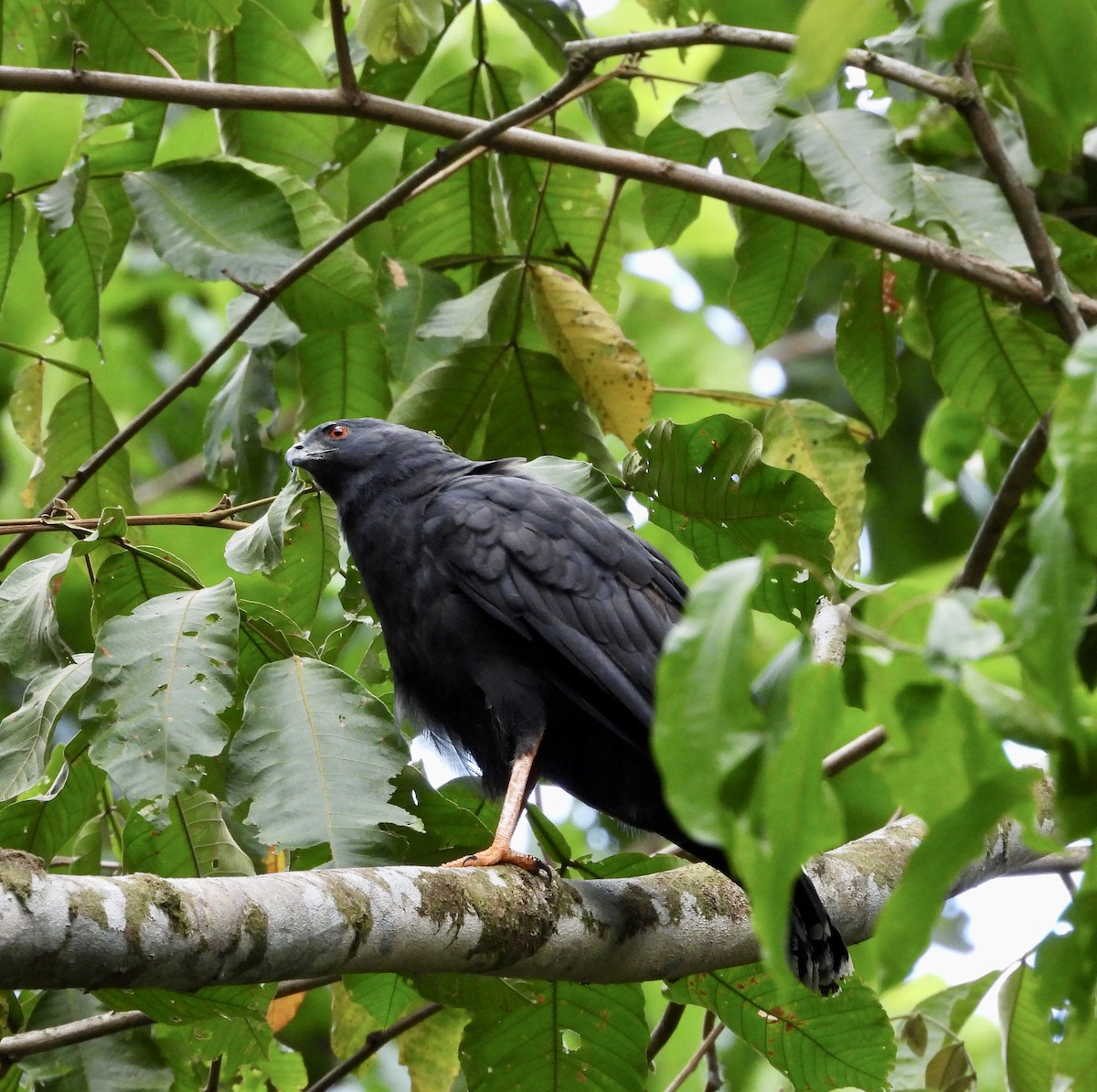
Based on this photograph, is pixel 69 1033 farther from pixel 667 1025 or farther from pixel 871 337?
pixel 871 337

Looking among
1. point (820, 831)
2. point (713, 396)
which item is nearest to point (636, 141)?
point (713, 396)

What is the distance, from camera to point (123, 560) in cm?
324

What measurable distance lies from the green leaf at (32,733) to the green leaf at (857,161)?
2.40 m

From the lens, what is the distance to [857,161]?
3.87 metres

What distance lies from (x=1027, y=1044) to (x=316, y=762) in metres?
2.17

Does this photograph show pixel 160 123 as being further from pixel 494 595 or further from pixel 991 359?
pixel 991 359

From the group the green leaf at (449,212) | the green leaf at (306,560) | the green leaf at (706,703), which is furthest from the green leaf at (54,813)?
the green leaf at (449,212)

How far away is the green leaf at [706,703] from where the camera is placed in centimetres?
132

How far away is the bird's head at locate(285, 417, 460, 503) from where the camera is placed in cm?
416

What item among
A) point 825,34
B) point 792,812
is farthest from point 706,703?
point 825,34

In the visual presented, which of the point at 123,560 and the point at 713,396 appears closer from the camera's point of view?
the point at 123,560

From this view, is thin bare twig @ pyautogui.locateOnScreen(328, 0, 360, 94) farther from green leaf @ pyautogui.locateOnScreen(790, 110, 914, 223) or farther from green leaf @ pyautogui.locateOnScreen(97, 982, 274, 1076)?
green leaf @ pyautogui.locateOnScreen(97, 982, 274, 1076)

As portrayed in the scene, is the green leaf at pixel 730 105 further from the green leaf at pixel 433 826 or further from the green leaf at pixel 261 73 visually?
the green leaf at pixel 433 826

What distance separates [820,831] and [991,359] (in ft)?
11.3
